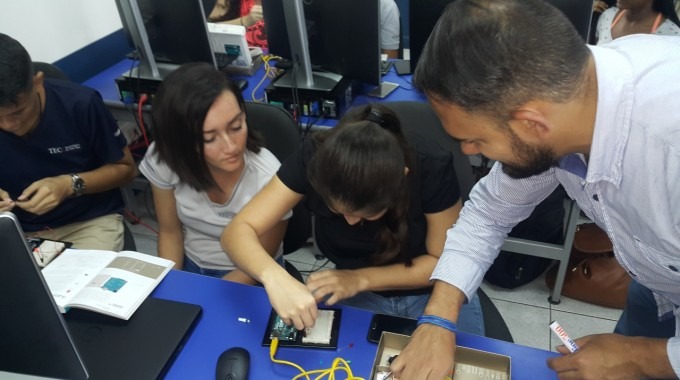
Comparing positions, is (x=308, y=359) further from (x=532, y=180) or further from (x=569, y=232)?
(x=569, y=232)

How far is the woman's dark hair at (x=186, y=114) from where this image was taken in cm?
131

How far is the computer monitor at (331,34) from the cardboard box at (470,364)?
125cm

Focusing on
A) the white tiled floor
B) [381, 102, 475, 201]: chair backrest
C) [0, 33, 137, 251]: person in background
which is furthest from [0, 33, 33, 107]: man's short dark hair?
the white tiled floor

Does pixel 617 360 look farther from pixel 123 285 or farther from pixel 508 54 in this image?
pixel 123 285

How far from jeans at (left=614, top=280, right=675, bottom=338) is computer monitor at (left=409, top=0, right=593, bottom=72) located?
88 centimetres

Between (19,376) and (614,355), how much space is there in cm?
91

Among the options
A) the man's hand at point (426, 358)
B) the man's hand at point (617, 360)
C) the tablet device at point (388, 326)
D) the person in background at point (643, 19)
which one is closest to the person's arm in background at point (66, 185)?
the tablet device at point (388, 326)

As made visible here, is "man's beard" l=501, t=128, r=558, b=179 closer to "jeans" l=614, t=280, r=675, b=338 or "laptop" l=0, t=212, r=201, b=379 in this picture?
"jeans" l=614, t=280, r=675, b=338

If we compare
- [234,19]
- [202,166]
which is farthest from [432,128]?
[234,19]

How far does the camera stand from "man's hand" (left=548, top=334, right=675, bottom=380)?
0.86 meters

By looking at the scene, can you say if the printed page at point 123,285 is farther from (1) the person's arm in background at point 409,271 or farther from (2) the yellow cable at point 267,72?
(2) the yellow cable at point 267,72

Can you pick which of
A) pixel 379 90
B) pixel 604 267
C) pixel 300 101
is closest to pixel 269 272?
pixel 300 101

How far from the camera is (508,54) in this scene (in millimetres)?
736

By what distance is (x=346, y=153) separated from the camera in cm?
106
